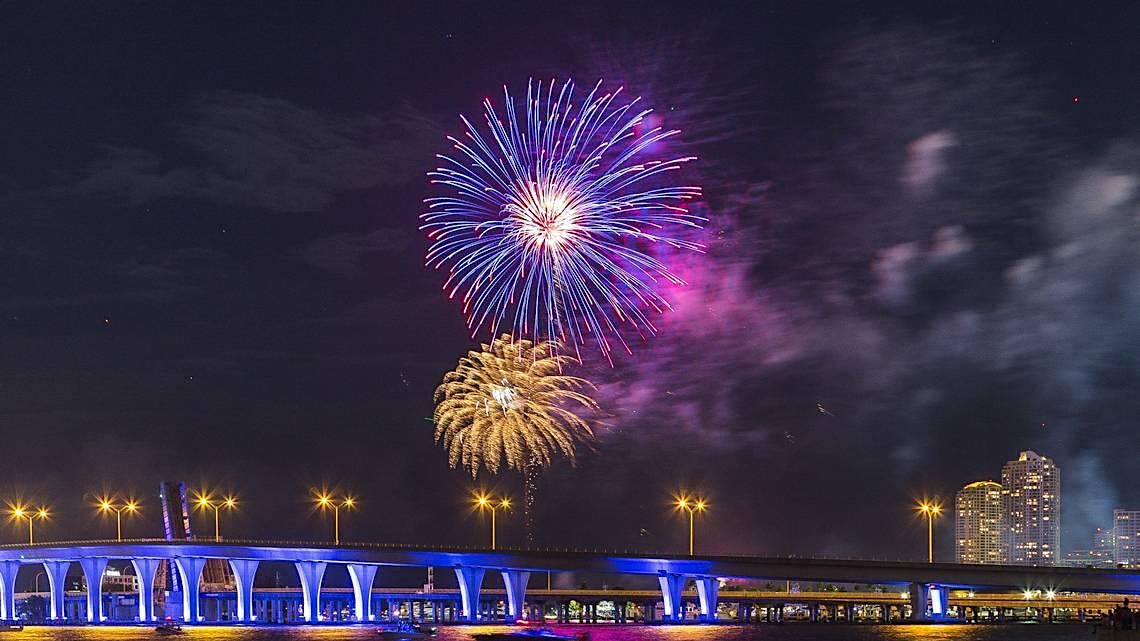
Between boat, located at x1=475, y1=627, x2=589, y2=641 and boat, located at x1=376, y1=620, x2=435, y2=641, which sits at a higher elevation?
boat, located at x1=475, y1=627, x2=589, y2=641

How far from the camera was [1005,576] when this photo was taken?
190000mm

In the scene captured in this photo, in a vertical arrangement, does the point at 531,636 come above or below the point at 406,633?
above

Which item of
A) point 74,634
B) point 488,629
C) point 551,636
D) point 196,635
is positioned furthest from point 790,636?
point 74,634

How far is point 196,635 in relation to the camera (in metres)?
186

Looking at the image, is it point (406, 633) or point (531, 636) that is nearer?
point (531, 636)

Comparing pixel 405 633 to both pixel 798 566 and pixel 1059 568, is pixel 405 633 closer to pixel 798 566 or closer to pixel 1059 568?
pixel 798 566

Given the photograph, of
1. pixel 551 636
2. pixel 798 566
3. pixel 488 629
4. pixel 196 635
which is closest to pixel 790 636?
pixel 798 566

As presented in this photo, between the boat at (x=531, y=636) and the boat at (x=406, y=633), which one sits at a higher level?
the boat at (x=531, y=636)

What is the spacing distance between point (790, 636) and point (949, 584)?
19.9 meters

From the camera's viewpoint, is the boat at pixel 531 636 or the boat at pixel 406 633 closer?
the boat at pixel 531 636

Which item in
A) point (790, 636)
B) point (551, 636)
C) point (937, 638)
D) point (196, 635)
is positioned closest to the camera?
point (551, 636)

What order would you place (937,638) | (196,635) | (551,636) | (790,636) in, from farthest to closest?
1. (790,636)
2. (196,635)
3. (937,638)
4. (551,636)

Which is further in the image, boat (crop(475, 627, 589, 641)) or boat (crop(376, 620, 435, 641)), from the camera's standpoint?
boat (crop(376, 620, 435, 641))

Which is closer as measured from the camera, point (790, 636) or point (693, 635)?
point (693, 635)
